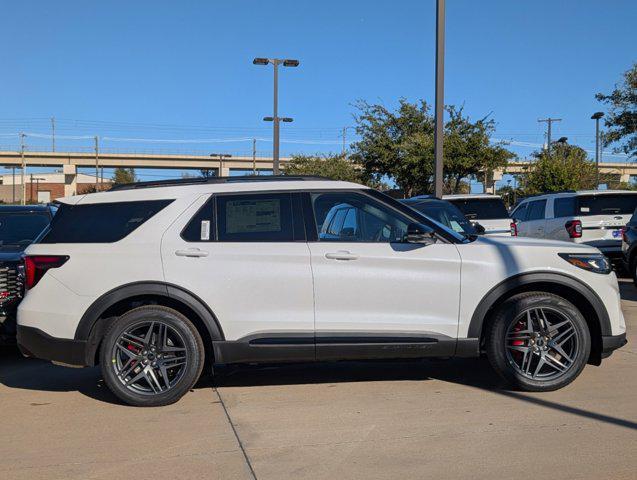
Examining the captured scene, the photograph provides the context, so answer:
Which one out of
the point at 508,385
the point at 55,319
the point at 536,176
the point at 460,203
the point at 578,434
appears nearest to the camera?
the point at 578,434

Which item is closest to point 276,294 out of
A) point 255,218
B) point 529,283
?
point 255,218

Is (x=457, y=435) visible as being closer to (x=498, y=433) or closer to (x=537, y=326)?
(x=498, y=433)

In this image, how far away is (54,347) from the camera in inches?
214

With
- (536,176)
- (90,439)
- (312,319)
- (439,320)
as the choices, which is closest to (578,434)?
(439,320)

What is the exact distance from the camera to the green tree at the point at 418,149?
25.2 meters

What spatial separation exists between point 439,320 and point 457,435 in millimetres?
1063

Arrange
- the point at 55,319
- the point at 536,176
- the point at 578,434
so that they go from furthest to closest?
1. the point at 536,176
2. the point at 55,319
3. the point at 578,434

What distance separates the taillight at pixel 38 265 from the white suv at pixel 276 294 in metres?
0.01

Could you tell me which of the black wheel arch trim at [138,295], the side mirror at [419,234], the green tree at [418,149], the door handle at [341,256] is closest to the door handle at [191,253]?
the black wheel arch trim at [138,295]

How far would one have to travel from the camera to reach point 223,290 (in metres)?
5.43

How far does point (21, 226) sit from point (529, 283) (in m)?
6.16

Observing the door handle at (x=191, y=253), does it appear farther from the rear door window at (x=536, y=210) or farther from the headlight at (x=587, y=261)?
the rear door window at (x=536, y=210)

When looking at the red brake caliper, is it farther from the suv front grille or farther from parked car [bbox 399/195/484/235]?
parked car [bbox 399/195/484/235]

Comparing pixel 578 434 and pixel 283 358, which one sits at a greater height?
pixel 283 358
